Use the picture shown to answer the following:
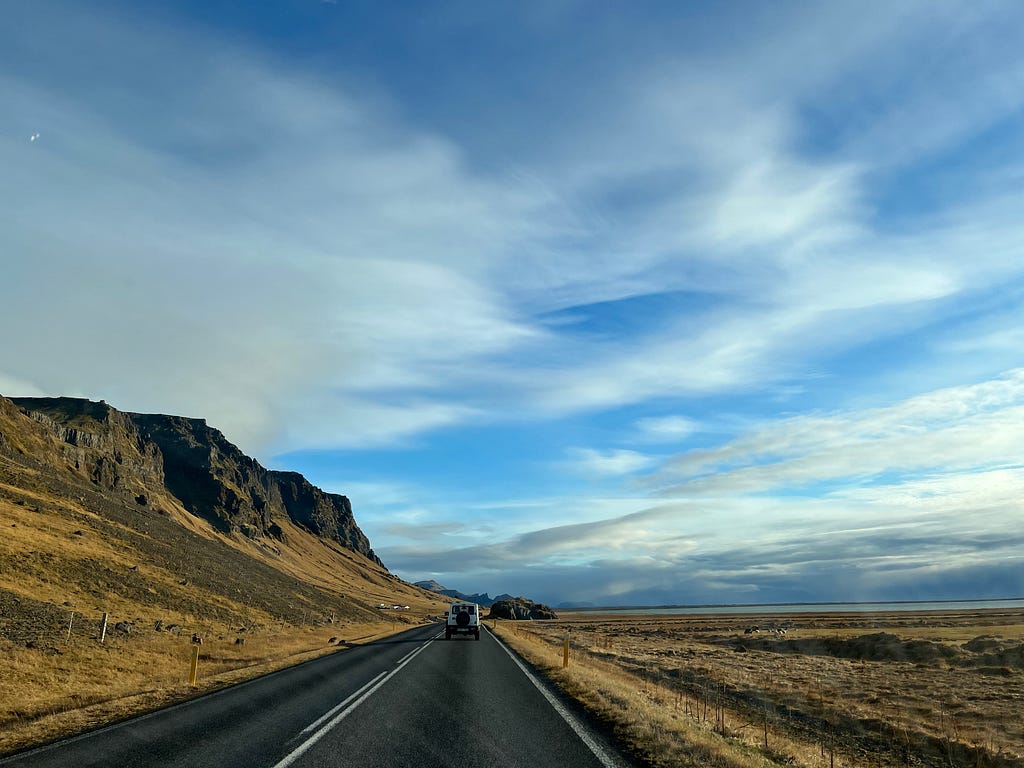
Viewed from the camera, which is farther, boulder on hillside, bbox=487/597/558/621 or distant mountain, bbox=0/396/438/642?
boulder on hillside, bbox=487/597/558/621

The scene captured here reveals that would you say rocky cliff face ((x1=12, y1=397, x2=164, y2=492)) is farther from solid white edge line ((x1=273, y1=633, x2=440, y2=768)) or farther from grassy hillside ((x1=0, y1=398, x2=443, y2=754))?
solid white edge line ((x1=273, y1=633, x2=440, y2=768))

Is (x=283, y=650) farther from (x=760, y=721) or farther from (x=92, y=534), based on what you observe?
(x=92, y=534)

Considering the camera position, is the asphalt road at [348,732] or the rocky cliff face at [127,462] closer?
the asphalt road at [348,732]

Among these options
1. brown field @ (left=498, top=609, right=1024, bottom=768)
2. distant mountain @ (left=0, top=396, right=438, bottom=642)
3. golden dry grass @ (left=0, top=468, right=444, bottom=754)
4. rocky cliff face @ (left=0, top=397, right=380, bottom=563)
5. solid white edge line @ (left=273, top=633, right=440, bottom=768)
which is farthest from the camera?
rocky cliff face @ (left=0, top=397, right=380, bottom=563)

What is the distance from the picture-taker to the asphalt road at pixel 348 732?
8.92 meters

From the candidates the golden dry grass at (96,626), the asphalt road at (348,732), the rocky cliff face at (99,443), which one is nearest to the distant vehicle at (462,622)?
the golden dry grass at (96,626)

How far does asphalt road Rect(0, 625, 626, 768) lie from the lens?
8.92 m

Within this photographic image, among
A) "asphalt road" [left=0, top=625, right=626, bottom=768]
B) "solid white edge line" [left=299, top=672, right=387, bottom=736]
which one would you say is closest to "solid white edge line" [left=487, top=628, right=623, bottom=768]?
"asphalt road" [left=0, top=625, right=626, bottom=768]

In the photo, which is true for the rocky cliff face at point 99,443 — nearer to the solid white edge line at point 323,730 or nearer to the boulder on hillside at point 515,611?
the boulder on hillside at point 515,611

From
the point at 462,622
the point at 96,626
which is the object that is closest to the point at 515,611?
the point at 462,622

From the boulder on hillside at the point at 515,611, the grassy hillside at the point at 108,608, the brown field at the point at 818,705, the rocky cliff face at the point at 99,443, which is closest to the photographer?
the brown field at the point at 818,705

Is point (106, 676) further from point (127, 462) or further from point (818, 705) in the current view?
point (127, 462)

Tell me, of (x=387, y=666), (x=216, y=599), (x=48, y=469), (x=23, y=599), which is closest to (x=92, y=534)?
Result: (x=216, y=599)

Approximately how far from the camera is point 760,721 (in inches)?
737
